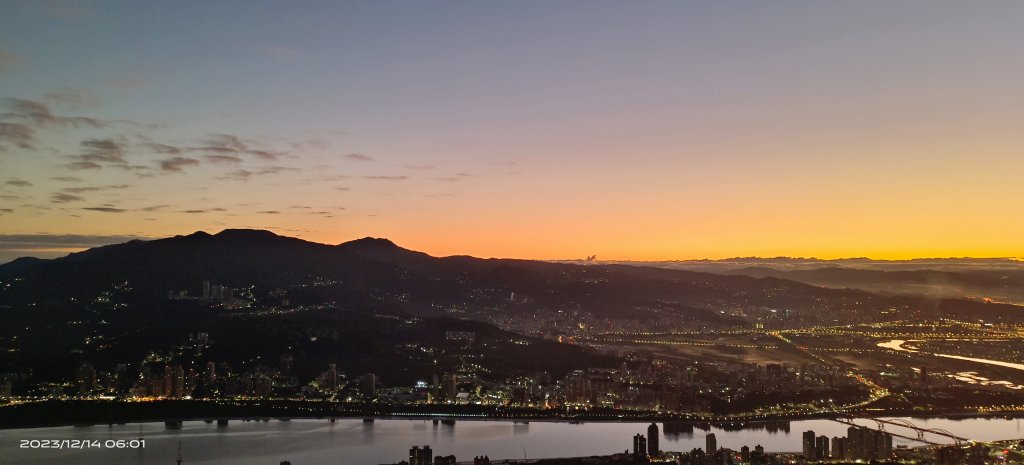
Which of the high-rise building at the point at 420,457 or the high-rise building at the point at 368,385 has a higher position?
the high-rise building at the point at 420,457

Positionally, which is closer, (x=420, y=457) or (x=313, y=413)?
(x=420, y=457)

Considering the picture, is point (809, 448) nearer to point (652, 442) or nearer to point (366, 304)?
point (652, 442)

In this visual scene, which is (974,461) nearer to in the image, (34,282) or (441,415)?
(441,415)

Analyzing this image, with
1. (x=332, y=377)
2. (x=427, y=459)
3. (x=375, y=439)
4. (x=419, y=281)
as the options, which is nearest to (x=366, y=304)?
(x=419, y=281)

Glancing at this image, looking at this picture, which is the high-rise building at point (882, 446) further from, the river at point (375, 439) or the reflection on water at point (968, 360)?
the reflection on water at point (968, 360)

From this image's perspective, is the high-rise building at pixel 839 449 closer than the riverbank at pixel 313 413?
Yes

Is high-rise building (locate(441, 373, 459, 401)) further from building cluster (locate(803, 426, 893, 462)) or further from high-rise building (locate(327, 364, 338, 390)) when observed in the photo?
building cluster (locate(803, 426, 893, 462))

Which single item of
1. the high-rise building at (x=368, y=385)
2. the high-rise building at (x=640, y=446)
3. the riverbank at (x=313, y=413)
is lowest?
the riverbank at (x=313, y=413)

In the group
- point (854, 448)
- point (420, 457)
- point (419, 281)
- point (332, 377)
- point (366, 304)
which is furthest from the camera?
point (419, 281)

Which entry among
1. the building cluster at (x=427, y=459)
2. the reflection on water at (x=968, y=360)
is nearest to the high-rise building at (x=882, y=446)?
the building cluster at (x=427, y=459)
